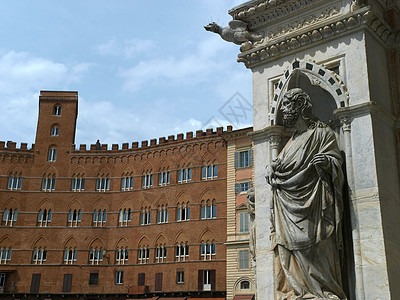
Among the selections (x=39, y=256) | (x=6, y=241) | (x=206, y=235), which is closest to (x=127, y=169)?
(x=206, y=235)

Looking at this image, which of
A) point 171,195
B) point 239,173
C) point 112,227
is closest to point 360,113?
point 239,173

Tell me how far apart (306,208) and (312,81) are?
2.26 meters

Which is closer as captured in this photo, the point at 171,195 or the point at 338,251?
the point at 338,251

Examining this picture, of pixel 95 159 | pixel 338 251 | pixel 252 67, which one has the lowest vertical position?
pixel 338 251

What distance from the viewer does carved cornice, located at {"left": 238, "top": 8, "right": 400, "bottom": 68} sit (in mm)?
8109

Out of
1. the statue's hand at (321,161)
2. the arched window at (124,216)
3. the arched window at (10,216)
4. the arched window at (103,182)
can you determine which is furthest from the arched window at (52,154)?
the statue's hand at (321,161)

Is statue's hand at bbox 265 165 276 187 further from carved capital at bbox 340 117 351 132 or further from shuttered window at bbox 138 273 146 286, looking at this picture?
shuttered window at bbox 138 273 146 286

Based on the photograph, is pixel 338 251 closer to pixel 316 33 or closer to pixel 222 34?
pixel 316 33

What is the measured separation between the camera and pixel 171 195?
52.5 m

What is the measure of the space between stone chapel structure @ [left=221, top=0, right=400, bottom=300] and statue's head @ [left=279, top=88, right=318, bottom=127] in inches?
16.0

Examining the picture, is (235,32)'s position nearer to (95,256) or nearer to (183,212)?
(183,212)

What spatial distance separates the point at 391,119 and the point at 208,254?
1646 inches

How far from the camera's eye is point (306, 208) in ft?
24.1

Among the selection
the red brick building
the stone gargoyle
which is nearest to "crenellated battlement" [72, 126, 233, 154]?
the red brick building
